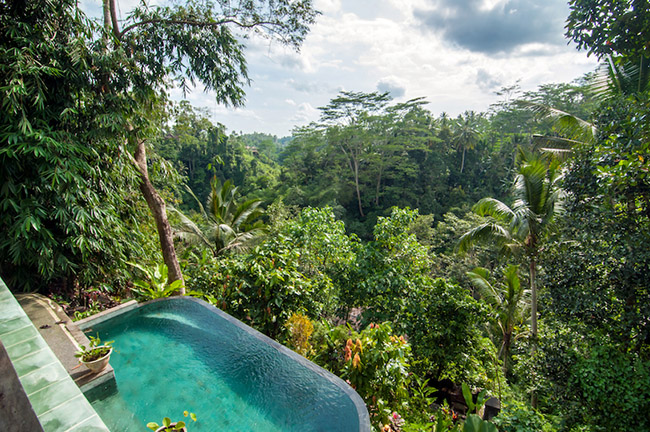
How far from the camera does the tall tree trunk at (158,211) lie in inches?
206

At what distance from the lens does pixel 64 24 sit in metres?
3.90

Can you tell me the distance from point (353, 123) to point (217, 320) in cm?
1791

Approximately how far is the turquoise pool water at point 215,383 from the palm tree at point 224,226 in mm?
4820

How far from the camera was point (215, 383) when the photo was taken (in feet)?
10.3

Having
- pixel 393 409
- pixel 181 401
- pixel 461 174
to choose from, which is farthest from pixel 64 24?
pixel 461 174

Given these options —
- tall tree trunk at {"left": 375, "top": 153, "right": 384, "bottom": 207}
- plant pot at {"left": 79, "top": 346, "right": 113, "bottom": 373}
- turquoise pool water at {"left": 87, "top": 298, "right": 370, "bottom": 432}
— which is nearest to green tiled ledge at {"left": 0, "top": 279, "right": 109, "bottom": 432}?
plant pot at {"left": 79, "top": 346, "right": 113, "bottom": 373}

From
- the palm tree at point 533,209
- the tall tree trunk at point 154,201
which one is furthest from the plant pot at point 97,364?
the palm tree at point 533,209

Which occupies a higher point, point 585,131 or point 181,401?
point 585,131

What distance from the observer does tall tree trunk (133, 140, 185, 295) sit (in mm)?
5227

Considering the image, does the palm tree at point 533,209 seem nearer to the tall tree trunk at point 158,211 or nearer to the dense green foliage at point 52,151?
the tall tree trunk at point 158,211

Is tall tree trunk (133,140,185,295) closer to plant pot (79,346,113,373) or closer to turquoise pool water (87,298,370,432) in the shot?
turquoise pool water (87,298,370,432)

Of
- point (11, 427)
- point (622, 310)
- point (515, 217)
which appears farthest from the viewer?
point (515, 217)

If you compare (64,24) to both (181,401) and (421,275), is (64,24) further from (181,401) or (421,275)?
(421,275)

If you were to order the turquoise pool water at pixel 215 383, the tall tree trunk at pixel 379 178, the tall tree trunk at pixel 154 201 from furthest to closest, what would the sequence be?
1. the tall tree trunk at pixel 379 178
2. the tall tree trunk at pixel 154 201
3. the turquoise pool water at pixel 215 383
